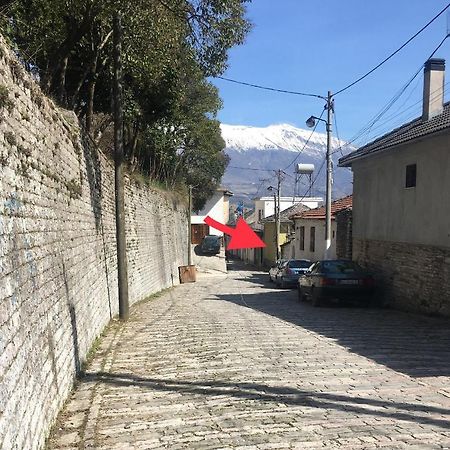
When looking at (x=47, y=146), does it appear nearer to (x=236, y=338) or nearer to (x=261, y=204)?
(x=236, y=338)

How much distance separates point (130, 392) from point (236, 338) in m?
3.77

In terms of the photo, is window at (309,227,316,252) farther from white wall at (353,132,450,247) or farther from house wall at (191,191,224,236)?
house wall at (191,191,224,236)

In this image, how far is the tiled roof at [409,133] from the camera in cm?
1281

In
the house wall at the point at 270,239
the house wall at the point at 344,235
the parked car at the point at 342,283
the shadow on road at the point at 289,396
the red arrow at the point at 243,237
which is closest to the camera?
the shadow on road at the point at 289,396

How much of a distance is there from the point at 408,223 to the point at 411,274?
141cm

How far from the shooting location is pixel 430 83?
15.8m

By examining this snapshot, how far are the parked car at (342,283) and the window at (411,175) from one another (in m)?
3.01

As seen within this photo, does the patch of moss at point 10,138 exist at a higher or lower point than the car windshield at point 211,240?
higher

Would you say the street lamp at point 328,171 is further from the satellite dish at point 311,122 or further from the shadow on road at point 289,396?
the shadow on road at point 289,396

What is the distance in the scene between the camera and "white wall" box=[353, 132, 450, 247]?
12711 millimetres

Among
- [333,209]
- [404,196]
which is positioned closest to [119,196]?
[404,196]

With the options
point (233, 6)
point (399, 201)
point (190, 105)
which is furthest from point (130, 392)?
point (190, 105)

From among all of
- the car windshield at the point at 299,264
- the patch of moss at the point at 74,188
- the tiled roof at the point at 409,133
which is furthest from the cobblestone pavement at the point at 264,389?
the car windshield at the point at 299,264

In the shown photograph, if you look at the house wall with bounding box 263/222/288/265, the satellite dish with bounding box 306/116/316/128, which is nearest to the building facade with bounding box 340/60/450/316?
the satellite dish with bounding box 306/116/316/128
